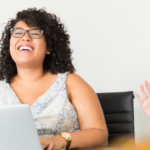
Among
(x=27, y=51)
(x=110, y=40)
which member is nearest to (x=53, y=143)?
(x=27, y=51)

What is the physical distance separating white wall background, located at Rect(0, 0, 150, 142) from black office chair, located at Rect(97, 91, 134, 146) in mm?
1130

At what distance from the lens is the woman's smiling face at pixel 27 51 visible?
181 cm

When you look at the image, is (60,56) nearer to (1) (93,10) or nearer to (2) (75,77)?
(2) (75,77)

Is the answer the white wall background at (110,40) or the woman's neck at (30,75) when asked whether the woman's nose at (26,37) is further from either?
the white wall background at (110,40)

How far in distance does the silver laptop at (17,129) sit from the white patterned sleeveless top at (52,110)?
0.90m

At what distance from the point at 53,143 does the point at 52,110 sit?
53 cm

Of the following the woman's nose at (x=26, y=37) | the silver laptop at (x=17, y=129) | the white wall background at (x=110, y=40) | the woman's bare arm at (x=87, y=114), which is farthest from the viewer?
the white wall background at (x=110, y=40)

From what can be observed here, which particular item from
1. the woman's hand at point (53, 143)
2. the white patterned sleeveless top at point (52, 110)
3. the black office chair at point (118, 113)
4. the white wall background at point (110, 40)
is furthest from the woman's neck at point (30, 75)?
Answer: the white wall background at point (110, 40)

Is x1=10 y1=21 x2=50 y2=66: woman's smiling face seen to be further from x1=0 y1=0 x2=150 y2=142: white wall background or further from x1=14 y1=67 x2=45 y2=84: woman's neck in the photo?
x1=0 y1=0 x2=150 y2=142: white wall background

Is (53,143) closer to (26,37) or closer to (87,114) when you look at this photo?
(87,114)

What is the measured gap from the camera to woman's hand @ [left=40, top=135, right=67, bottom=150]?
1184mm

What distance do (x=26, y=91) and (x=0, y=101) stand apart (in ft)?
0.53

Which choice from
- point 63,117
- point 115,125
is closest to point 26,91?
point 63,117

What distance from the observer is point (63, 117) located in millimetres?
1738
